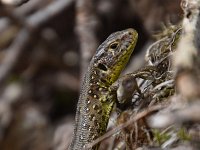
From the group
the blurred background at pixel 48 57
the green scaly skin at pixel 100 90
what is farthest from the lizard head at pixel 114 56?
the blurred background at pixel 48 57

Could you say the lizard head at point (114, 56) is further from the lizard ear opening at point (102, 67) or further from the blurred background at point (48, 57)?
the blurred background at point (48, 57)

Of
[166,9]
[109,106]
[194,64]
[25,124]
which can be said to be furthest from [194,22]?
[25,124]

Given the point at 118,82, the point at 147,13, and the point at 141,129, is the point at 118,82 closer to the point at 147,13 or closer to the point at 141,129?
the point at 141,129

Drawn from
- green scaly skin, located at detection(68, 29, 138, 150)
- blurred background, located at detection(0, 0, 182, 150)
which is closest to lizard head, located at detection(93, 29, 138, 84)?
green scaly skin, located at detection(68, 29, 138, 150)

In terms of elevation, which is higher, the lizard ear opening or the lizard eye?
the lizard eye

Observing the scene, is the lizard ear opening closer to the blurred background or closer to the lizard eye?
the lizard eye

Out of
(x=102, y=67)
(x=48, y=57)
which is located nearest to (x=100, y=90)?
(x=102, y=67)

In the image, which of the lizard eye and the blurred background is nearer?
the lizard eye

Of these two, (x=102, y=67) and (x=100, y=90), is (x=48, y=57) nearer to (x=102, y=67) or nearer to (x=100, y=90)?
(x=102, y=67)
